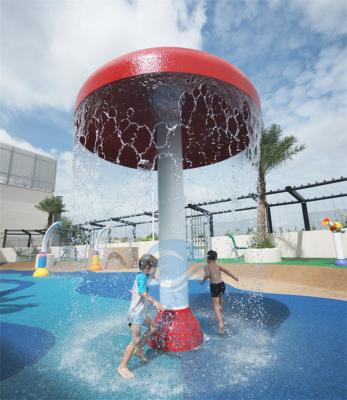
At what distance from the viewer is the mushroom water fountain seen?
3104 mm

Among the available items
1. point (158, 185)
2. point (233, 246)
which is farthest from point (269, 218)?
point (158, 185)

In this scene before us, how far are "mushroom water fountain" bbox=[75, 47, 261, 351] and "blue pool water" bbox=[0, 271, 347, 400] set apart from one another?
70 cm

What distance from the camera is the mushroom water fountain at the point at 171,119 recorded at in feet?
10.2

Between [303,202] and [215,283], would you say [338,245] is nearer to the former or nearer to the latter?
[303,202]

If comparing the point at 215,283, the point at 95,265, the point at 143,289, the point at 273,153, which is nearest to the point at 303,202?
the point at 273,153

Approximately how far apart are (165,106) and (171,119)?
0.92 feet

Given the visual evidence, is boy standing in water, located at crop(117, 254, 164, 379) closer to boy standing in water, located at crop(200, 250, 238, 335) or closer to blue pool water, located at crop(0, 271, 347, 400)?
blue pool water, located at crop(0, 271, 347, 400)

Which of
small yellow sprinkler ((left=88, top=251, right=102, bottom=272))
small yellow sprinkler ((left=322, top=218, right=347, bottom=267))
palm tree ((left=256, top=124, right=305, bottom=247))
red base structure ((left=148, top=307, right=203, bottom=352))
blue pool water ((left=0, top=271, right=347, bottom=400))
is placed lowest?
blue pool water ((left=0, top=271, right=347, bottom=400))

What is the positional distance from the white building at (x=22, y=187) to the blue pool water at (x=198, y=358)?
3776 cm

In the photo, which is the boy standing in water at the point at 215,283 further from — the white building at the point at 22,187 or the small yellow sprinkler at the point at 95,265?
the white building at the point at 22,187

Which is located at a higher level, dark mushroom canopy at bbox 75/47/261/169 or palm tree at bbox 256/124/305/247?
palm tree at bbox 256/124/305/247

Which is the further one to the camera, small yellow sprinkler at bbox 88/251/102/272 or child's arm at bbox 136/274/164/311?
small yellow sprinkler at bbox 88/251/102/272

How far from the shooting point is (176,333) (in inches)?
146

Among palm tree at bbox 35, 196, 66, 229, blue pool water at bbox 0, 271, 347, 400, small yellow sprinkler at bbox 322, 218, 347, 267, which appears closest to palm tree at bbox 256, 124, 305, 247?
small yellow sprinkler at bbox 322, 218, 347, 267
